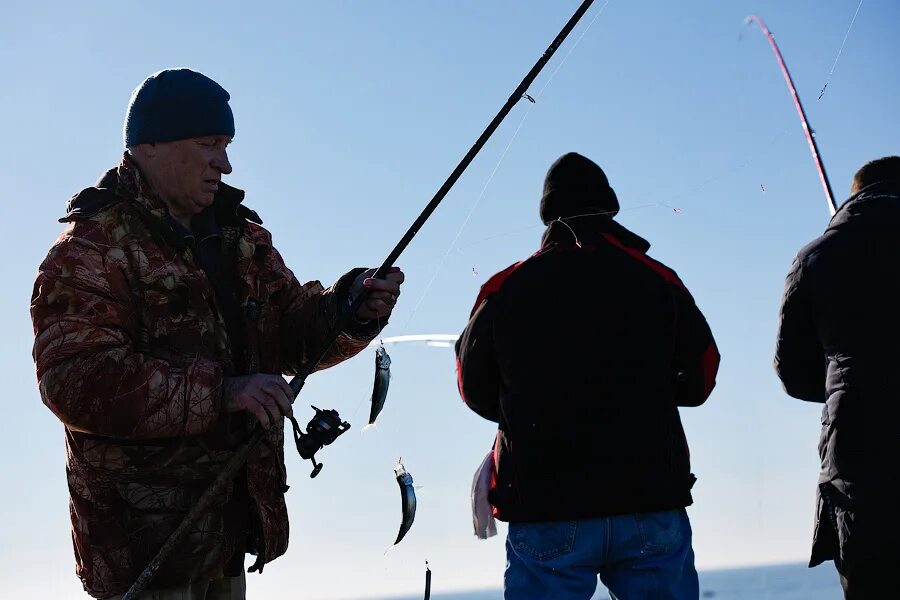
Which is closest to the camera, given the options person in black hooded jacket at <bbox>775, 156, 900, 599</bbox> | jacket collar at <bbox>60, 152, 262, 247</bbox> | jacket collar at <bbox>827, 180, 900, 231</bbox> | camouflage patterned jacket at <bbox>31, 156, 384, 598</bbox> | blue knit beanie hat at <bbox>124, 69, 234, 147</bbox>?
camouflage patterned jacket at <bbox>31, 156, 384, 598</bbox>

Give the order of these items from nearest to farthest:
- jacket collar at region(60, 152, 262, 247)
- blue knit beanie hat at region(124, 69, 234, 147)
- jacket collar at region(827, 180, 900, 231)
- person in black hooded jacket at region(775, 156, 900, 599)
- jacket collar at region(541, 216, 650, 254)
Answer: jacket collar at region(60, 152, 262, 247)
blue knit beanie hat at region(124, 69, 234, 147)
jacket collar at region(541, 216, 650, 254)
person in black hooded jacket at region(775, 156, 900, 599)
jacket collar at region(827, 180, 900, 231)

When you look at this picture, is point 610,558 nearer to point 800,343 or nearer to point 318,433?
point 318,433

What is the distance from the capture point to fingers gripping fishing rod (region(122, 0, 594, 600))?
3.73m

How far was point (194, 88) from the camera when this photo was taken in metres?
4.12

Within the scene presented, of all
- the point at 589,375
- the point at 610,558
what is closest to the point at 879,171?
the point at 589,375

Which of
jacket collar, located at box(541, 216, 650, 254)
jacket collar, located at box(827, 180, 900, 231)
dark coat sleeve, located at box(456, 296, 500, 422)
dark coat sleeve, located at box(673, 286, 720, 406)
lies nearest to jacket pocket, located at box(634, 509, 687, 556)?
dark coat sleeve, located at box(673, 286, 720, 406)

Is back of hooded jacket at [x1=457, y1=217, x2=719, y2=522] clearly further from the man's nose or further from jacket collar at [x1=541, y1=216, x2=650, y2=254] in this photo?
the man's nose

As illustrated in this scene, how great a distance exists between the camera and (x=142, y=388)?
3.64 metres

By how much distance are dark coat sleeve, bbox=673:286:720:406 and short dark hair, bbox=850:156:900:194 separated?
1362 millimetres

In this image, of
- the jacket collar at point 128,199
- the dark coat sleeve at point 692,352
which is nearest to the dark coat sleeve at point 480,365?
the dark coat sleeve at point 692,352

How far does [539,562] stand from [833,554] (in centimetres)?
142

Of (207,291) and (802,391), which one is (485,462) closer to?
(207,291)

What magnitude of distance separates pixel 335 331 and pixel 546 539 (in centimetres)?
104

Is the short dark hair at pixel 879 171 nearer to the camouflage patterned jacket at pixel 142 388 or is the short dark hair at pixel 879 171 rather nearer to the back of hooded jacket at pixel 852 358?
the back of hooded jacket at pixel 852 358
